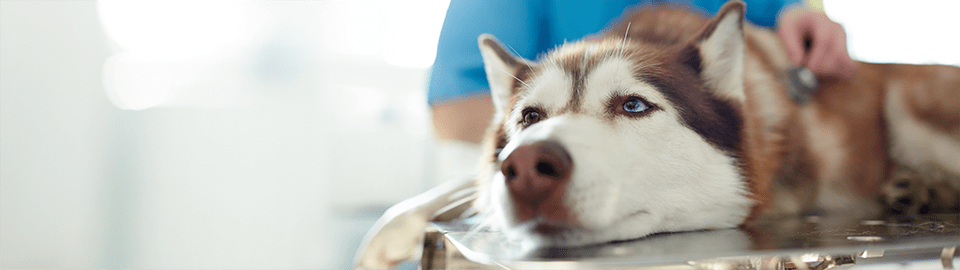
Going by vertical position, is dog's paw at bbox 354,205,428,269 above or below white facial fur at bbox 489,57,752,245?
below

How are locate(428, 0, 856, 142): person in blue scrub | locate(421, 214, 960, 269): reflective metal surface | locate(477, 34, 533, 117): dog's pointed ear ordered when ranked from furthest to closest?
locate(428, 0, 856, 142): person in blue scrub, locate(477, 34, 533, 117): dog's pointed ear, locate(421, 214, 960, 269): reflective metal surface

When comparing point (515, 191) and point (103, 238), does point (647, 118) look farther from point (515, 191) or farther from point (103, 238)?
point (103, 238)

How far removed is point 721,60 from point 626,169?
0.68 feet

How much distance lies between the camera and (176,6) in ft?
5.90

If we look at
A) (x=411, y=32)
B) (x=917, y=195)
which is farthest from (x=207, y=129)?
(x=917, y=195)

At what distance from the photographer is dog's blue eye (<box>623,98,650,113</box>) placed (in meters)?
0.53

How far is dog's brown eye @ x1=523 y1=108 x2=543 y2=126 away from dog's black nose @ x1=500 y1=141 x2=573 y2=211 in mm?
156

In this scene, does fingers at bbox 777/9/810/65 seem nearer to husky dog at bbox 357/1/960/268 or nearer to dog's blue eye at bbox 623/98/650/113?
husky dog at bbox 357/1/960/268

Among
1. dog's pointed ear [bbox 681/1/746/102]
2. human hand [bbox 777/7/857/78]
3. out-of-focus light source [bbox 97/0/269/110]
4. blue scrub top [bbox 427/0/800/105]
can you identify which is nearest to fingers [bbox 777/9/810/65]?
human hand [bbox 777/7/857/78]

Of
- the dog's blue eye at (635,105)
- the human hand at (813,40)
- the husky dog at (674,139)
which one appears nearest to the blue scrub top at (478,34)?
the husky dog at (674,139)

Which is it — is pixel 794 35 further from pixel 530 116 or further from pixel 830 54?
pixel 530 116

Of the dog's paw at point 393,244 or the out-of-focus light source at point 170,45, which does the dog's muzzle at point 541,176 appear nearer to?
the dog's paw at point 393,244

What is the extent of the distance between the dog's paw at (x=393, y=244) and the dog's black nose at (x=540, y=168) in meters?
0.37

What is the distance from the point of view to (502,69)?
686mm
